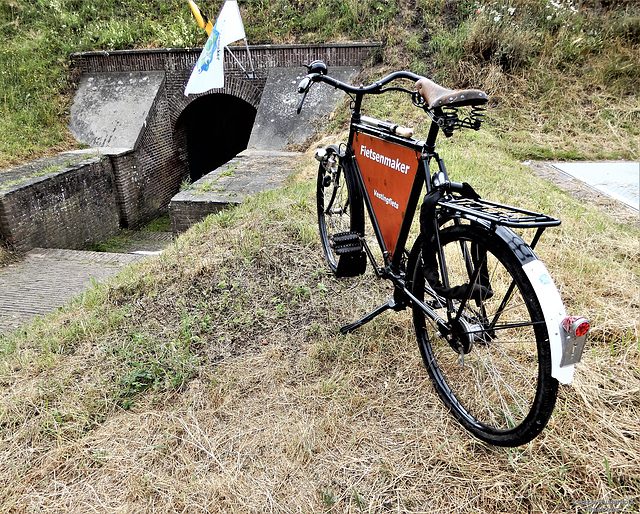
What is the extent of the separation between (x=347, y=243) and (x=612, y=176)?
453 cm

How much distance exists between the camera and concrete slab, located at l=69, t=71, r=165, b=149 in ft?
32.6

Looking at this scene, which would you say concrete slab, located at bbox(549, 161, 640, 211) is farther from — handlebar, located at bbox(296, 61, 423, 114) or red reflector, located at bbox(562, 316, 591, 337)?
red reflector, located at bbox(562, 316, 591, 337)

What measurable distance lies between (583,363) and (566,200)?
2784mm

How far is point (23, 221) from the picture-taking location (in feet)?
23.1

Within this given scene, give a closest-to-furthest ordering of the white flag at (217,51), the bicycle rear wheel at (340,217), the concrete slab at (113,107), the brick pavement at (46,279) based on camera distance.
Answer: the bicycle rear wheel at (340,217)
the brick pavement at (46,279)
the white flag at (217,51)
the concrete slab at (113,107)

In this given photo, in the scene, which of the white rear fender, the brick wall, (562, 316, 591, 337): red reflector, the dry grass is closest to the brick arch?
the brick wall

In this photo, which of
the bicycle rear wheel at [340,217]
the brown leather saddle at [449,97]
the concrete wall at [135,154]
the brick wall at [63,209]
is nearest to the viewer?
the brown leather saddle at [449,97]

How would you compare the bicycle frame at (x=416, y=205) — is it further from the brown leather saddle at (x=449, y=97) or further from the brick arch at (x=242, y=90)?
the brick arch at (x=242, y=90)

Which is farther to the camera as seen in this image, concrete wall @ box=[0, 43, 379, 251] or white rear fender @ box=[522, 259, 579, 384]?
concrete wall @ box=[0, 43, 379, 251]

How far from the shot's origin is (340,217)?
126 inches

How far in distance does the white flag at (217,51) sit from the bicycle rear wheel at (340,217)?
5988 millimetres

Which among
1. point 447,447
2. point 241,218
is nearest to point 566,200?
point 241,218

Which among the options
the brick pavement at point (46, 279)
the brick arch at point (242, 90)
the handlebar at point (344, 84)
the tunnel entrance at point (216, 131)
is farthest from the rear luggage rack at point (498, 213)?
the tunnel entrance at point (216, 131)

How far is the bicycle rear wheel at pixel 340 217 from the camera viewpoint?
2.64m
